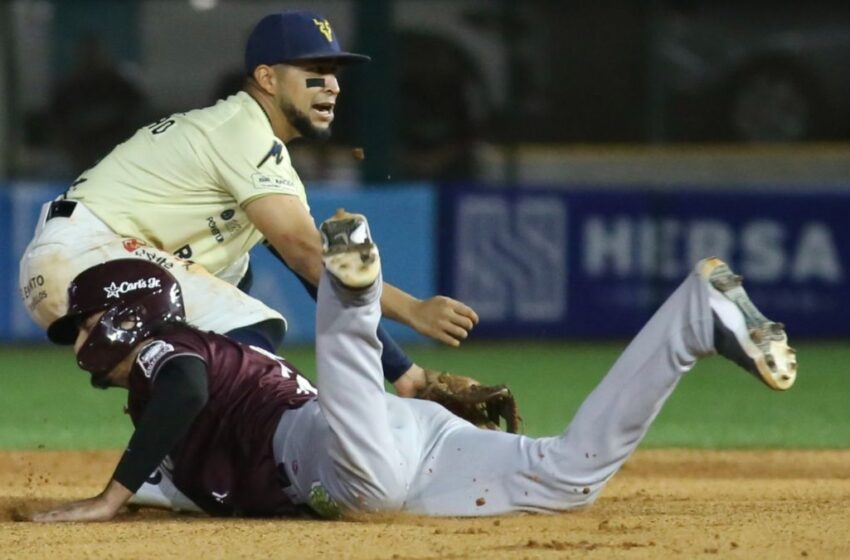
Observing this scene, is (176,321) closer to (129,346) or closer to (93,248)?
(129,346)

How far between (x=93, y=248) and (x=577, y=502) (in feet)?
5.82

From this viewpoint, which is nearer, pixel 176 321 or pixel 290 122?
pixel 176 321

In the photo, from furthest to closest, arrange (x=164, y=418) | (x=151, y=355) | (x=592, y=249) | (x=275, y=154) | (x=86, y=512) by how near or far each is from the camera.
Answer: (x=592, y=249) → (x=275, y=154) → (x=86, y=512) → (x=151, y=355) → (x=164, y=418)

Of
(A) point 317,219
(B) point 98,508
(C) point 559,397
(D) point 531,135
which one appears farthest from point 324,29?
(D) point 531,135

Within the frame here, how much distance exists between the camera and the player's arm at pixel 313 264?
17.3ft

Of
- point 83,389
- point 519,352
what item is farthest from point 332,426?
point 519,352

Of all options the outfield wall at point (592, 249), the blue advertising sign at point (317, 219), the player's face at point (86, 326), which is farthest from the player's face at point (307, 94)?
the outfield wall at point (592, 249)

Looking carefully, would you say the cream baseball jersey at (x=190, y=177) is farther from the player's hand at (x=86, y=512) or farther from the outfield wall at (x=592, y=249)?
the outfield wall at (x=592, y=249)

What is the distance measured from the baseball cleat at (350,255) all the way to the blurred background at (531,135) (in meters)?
7.53

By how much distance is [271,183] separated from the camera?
5.53 m

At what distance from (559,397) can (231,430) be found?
485 centimetres

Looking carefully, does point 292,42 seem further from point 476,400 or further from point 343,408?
point 343,408

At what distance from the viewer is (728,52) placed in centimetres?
1507

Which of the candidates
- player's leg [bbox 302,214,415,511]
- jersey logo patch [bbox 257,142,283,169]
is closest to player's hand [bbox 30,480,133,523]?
player's leg [bbox 302,214,415,511]
